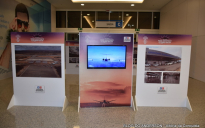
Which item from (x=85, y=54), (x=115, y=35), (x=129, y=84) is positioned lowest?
(x=129, y=84)

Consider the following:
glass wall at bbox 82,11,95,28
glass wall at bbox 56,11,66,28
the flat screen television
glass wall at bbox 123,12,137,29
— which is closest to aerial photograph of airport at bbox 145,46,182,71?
the flat screen television

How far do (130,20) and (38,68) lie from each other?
10.1m

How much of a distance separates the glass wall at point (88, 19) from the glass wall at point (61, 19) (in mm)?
1599

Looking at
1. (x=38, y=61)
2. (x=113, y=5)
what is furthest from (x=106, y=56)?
(x=113, y=5)

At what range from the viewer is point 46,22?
10750 millimetres

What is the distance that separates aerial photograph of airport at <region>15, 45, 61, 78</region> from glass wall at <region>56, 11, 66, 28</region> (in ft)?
30.7

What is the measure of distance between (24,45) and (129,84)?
106 inches

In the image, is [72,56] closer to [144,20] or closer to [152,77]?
[152,77]

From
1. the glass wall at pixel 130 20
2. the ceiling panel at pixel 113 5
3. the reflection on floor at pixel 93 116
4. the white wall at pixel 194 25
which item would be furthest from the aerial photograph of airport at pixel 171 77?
the glass wall at pixel 130 20

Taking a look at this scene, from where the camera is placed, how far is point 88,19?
483 inches

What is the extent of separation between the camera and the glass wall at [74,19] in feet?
40.1

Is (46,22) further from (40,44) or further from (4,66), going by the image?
(40,44)

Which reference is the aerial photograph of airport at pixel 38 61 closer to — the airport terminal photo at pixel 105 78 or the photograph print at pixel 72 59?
the airport terminal photo at pixel 105 78

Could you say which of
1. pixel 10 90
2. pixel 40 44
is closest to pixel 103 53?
pixel 40 44
